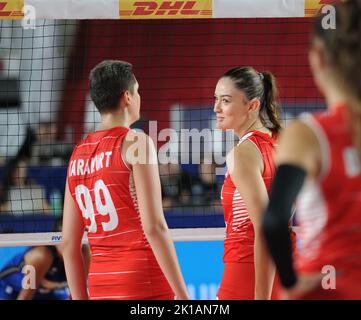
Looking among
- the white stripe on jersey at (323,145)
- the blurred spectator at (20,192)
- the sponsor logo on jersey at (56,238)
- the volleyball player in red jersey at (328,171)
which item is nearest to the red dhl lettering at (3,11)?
the sponsor logo on jersey at (56,238)

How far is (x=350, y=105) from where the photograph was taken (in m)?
2.01

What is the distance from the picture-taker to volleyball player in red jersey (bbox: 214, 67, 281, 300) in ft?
12.5

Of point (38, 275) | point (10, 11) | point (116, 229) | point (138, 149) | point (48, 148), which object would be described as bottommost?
point (38, 275)

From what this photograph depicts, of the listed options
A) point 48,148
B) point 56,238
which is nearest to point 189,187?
point 48,148

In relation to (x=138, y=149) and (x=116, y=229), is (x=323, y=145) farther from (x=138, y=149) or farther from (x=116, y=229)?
(x=116, y=229)

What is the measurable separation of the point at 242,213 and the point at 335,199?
79.3 inches

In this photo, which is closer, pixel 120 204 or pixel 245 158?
pixel 120 204

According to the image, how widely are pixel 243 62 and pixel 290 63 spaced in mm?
401

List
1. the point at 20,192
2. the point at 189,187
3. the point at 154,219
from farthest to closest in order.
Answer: the point at 189,187, the point at 20,192, the point at 154,219

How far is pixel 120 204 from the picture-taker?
378 cm

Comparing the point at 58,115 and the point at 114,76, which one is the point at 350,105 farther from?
the point at 58,115

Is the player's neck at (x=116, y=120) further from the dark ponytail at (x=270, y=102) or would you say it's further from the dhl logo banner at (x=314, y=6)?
the dhl logo banner at (x=314, y=6)

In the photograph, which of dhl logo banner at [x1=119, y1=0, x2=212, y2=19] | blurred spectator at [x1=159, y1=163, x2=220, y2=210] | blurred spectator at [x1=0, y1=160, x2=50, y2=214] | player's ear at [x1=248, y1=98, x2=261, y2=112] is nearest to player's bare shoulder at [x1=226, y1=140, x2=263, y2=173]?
player's ear at [x1=248, y1=98, x2=261, y2=112]
